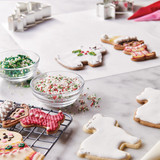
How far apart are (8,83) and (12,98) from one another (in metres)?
0.17

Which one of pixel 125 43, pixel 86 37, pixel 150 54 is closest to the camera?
pixel 150 54

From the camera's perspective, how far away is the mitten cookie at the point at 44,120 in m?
1.33

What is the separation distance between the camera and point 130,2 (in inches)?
111

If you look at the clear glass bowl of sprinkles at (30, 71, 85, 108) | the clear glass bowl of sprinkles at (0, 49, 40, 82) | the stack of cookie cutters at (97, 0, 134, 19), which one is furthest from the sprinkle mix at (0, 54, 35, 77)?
the stack of cookie cutters at (97, 0, 134, 19)

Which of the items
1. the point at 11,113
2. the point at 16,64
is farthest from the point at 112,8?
the point at 11,113

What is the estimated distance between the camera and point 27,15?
102 inches

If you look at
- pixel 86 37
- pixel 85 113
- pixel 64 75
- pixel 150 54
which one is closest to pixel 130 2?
pixel 86 37

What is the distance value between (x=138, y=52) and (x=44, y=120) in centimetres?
93

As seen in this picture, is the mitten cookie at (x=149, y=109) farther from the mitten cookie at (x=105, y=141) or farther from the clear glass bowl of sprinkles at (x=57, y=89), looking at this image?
the clear glass bowl of sprinkles at (x=57, y=89)

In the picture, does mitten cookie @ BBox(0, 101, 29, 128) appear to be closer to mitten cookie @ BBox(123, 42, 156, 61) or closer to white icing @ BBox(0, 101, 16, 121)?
white icing @ BBox(0, 101, 16, 121)

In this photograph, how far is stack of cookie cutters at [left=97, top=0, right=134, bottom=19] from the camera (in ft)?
8.87

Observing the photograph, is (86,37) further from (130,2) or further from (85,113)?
(85,113)

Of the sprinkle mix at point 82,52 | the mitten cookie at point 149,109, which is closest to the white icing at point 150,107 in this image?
the mitten cookie at point 149,109

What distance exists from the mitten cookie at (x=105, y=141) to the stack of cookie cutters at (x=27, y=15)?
1.39m
